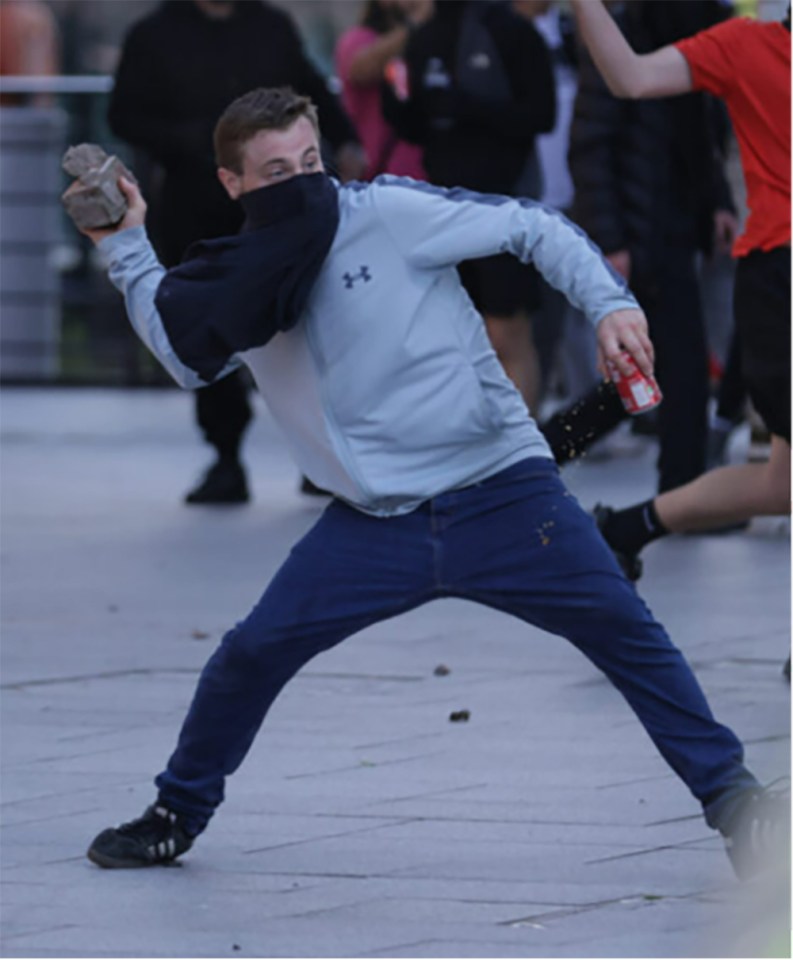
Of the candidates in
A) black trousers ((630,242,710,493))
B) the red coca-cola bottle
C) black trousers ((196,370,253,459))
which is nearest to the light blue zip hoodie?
the red coca-cola bottle

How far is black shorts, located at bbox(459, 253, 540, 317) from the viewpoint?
10.6 metres

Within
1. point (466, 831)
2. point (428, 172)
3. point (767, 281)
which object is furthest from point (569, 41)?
point (466, 831)

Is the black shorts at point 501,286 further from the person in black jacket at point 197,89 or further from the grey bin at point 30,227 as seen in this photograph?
the grey bin at point 30,227

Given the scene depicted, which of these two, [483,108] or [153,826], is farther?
[483,108]

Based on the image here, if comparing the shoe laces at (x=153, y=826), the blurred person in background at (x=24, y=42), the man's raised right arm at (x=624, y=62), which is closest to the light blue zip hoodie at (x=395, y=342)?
the shoe laces at (x=153, y=826)

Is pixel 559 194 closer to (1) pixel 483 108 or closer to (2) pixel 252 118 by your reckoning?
(1) pixel 483 108

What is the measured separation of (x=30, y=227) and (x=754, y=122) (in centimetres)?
1104

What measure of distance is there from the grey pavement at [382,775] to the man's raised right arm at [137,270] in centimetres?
99

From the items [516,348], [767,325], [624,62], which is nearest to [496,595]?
[624,62]

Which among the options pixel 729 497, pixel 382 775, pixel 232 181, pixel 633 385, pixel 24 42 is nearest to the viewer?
pixel 633 385

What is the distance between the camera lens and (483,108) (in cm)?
1047

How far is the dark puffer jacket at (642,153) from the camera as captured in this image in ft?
31.3

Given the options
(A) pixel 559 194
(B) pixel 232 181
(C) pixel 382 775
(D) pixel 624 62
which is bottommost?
(A) pixel 559 194

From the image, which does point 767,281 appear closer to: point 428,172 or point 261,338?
point 261,338
